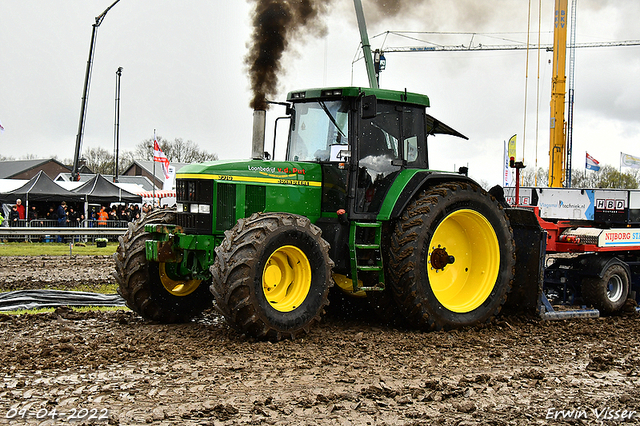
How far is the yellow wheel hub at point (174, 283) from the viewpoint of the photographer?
26.0ft

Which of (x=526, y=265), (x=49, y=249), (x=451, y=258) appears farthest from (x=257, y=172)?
(x=49, y=249)

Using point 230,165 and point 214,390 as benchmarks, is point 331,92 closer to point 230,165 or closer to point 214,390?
point 230,165

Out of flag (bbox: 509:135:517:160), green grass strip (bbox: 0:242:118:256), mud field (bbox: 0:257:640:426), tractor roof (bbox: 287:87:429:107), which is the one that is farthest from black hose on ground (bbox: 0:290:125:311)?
flag (bbox: 509:135:517:160)

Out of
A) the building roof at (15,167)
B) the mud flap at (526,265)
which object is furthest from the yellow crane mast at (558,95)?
the building roof at (15,167)

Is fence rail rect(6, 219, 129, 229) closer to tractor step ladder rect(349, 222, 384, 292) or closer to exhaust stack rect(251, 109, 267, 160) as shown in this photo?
exhaust stack rect(251, 109, 267, 160)

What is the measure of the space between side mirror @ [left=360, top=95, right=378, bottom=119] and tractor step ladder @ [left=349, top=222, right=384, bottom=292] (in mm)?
1226

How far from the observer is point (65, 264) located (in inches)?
617

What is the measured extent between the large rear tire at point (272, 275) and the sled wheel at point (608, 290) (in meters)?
4.66

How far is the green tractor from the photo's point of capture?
6930 mm

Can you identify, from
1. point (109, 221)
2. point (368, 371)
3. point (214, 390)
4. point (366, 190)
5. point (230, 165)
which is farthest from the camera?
point (109, 221)

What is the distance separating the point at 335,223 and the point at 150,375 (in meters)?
3.00

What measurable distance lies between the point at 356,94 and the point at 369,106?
0.87ft

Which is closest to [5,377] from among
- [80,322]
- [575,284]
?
[80,322]

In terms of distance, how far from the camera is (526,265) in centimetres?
863
